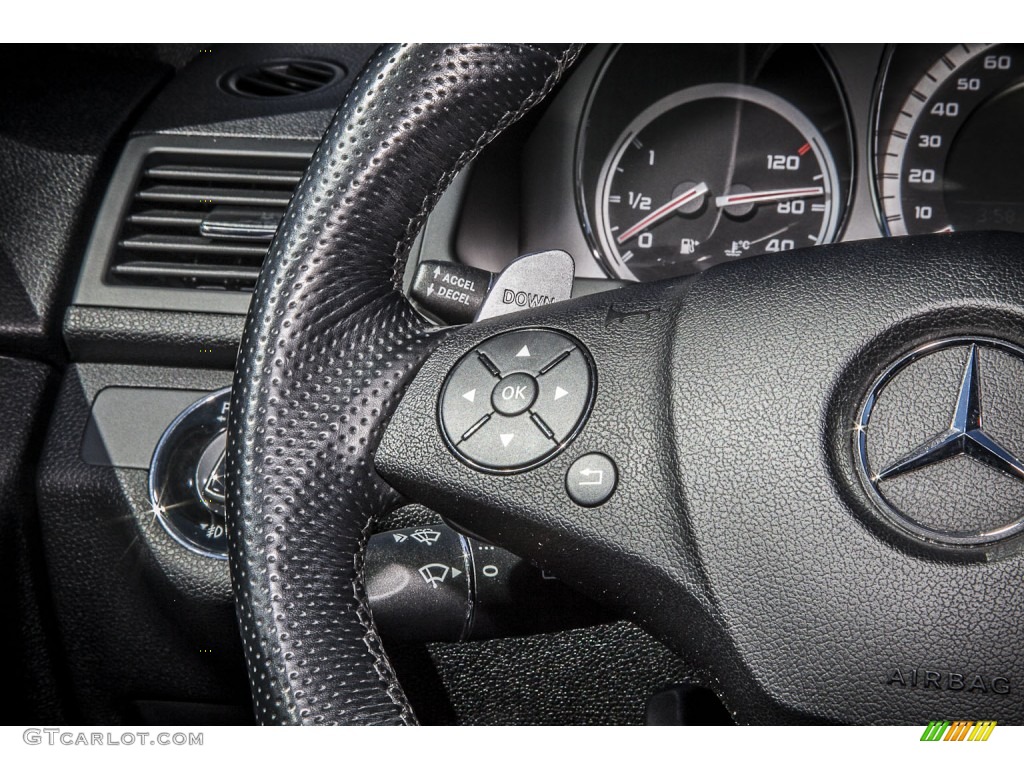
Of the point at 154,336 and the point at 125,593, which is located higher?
the point at 154,336

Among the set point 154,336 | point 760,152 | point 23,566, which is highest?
point 760,152

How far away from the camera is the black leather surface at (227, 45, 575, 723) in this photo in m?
0.66

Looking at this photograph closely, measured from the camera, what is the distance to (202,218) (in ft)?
Answer: 4.09

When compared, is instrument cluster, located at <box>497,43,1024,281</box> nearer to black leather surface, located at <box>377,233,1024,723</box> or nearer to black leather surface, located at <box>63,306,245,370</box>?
black leather surface, located at <box>63,306,245,370</box>

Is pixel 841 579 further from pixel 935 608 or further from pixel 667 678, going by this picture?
pixel 667 678

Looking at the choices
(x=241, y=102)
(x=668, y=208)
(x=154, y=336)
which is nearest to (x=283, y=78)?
(x=241, y=102)

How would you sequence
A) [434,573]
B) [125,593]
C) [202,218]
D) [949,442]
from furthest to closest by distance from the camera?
[202,218], [125,593], [434,573], [949,442]

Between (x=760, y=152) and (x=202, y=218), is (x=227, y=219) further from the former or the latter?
(x=760, y=152)

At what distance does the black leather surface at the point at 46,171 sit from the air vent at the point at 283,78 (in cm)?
11

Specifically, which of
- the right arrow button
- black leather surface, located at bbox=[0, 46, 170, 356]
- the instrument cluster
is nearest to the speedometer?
the instrument cluster

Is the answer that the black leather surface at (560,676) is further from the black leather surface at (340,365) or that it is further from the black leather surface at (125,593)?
the black leather surface at (340,365)

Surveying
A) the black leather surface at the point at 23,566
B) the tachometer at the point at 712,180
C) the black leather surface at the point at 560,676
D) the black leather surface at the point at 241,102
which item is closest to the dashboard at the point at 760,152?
the tachometer at the point at 712,180

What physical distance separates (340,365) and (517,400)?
12 centimetres

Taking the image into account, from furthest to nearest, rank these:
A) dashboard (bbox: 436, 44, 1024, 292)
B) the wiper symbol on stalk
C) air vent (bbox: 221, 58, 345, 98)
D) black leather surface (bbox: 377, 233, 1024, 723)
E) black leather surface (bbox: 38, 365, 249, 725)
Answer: air vent (bbox: 221, 58, 345, 98)
dashboard (bbox: 436, 44, 1024, 292)
black leather surface (bbox: 38, 365, 249, 725)
the wiper symbol on stalk
black leather surface (bbox: 377, 233, 1024, 723)
